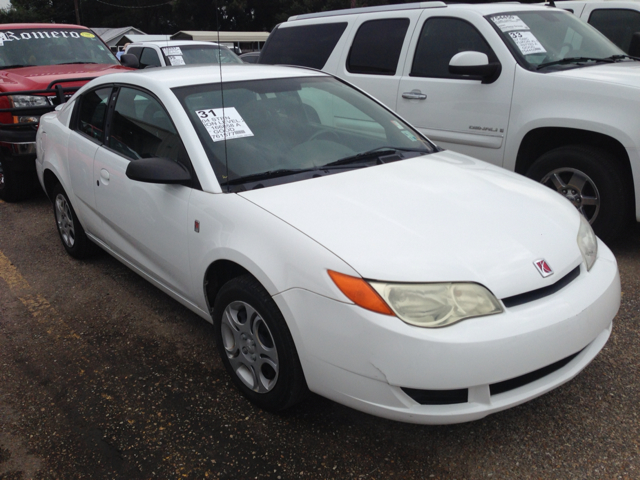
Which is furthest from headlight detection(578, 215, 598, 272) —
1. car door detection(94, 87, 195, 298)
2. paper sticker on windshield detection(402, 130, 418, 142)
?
car door detection(94, 87, 195, 298)

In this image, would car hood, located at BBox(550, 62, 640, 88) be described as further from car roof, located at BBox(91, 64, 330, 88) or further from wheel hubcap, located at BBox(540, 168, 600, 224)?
car roof, located at BBox(91, 64, 330, 88)

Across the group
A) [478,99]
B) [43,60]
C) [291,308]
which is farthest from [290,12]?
[291,308]

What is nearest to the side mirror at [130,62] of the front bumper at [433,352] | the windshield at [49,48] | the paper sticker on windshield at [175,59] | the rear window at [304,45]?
the windshield at [49,48]

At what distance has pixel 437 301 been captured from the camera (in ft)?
6.61

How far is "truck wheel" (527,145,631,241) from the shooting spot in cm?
405

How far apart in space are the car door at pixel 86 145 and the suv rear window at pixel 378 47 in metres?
2.72

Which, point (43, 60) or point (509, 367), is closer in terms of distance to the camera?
point (509, 367)

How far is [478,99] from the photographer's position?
466 cm

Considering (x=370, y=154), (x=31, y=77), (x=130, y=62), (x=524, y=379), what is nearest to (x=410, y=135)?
(x=370, y=154)

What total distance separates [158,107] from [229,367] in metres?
1.51

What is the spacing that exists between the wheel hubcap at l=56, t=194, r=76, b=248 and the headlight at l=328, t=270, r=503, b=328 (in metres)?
3.02

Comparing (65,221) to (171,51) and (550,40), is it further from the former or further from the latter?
(171,51)

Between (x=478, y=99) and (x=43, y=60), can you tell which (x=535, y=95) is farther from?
(x=43, y=60)

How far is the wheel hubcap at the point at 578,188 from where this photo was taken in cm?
417
